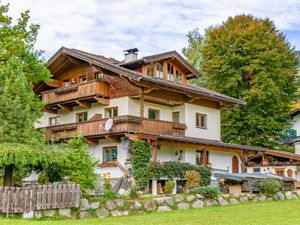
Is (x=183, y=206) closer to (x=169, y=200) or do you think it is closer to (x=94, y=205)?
(x=169, y=200)

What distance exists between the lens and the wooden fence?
53.8 ft

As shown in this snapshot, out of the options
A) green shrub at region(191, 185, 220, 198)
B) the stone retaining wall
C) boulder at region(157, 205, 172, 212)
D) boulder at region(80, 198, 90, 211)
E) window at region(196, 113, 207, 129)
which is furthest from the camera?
window at region(196, 113, 207, 129)

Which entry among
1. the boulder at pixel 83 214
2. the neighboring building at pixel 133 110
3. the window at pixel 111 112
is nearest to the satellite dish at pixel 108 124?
the neighboring building at pixel 133 110

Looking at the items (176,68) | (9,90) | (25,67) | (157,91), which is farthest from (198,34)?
(9,90)

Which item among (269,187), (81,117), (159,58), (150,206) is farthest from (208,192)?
Answer: (81,117)

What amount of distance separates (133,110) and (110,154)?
9.86 feet

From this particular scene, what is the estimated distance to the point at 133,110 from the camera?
28.8 meters

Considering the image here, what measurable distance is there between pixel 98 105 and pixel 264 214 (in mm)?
15919

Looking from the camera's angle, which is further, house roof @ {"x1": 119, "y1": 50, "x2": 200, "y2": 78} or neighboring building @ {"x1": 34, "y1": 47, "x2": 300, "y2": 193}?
house roof @ {"x1": 119, "y1": 50, "x2": 200, "y2": 78}

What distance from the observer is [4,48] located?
2466cm

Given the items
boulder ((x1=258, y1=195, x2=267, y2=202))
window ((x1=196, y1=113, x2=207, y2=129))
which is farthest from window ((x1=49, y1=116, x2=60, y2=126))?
boulder ((x1=258, y1=195, x2=267, y2=202))

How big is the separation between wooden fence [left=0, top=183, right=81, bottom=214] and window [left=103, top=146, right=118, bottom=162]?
11.0 meters

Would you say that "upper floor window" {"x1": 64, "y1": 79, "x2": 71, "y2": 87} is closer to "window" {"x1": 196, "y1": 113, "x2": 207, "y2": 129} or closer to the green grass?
"window" {"x1": 196, "y1": 113, "x2": 207, "y2": 129}

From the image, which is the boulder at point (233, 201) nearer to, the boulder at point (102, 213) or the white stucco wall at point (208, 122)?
the boulder at point (102, 213)
